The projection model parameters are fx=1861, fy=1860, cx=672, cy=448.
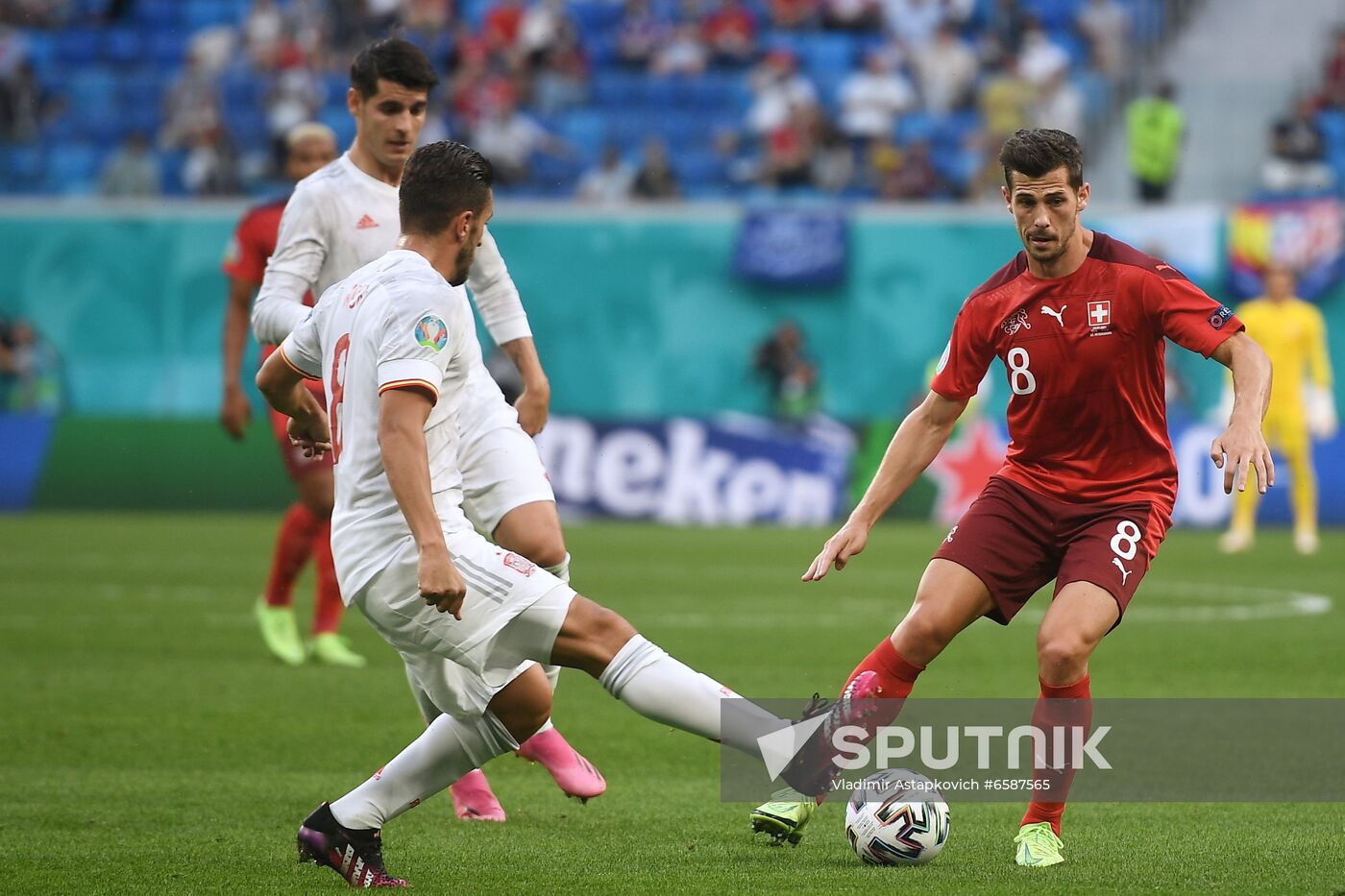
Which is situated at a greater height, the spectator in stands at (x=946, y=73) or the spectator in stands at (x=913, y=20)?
the spectator in stands at (x=913, y=20)

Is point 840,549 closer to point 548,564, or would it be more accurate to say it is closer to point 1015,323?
point 1015,323

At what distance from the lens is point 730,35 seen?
984 inches

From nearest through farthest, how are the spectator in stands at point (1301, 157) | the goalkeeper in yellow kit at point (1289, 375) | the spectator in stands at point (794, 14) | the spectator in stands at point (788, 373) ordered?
the goalkeeper in yellow kit at point (1289, 375)
the spectator in stands at point (1301, 157)
the spectator in stands at point (788, 373)
the spectator in stands at point (794, 14)

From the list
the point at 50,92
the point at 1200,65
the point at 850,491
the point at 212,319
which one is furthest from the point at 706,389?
the point at 50,92

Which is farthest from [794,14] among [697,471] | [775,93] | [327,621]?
[327,621]

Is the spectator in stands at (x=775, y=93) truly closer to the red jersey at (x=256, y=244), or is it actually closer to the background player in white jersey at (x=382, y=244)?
the red jersey at (x=256, y=244)

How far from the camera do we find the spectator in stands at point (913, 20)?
24.7m

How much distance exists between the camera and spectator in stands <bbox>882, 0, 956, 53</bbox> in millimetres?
24734

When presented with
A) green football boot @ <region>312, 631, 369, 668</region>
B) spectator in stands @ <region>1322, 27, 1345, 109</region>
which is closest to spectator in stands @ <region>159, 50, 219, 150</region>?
spectator in stands @ <region>1322, 27, 1345, 109</region>

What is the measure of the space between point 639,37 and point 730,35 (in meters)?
1.25

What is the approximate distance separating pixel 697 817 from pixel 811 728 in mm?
1219

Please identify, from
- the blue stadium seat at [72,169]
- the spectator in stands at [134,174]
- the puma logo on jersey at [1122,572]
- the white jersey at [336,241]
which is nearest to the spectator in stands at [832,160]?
the spectator in stands at [134,174]

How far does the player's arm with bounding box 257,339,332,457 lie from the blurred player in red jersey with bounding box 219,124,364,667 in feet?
9.40

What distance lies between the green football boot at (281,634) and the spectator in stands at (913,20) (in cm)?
1670
